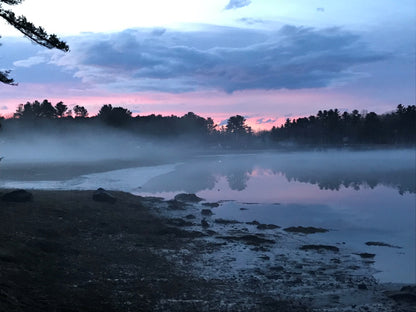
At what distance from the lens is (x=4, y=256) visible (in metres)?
11.4

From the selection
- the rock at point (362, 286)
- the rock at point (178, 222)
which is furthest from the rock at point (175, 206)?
the rock at point (362, 286)

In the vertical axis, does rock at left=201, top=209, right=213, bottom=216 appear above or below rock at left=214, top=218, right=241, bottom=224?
above

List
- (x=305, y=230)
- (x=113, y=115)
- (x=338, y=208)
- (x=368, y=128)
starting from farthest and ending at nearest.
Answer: (x=113, y=115) < (x=368, y=128) < (x=338, y=208) < (x=305, y=230)

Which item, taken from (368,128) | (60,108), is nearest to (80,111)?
(60,108)

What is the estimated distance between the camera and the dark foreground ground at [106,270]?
32.7 feet

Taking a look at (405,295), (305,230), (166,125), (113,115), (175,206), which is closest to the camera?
(405,295)

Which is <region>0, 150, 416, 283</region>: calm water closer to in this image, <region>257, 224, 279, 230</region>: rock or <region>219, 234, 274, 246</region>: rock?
<region>257, 224, 279, 230</region>: rock

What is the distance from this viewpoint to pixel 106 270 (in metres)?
12.8

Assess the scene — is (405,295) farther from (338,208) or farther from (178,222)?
(338,208)

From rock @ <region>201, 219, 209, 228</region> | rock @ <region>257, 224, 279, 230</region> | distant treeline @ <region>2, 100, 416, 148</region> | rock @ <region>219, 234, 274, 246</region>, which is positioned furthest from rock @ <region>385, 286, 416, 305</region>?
distant treeline @ <region>2, 100, 416, 148</region>

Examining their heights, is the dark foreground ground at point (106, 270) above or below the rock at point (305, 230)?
above

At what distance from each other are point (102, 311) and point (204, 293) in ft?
11.1

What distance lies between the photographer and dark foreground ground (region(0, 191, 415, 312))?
996 centimetres

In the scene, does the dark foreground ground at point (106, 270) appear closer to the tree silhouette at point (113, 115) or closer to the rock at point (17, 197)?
the rock at point (17, 197)
